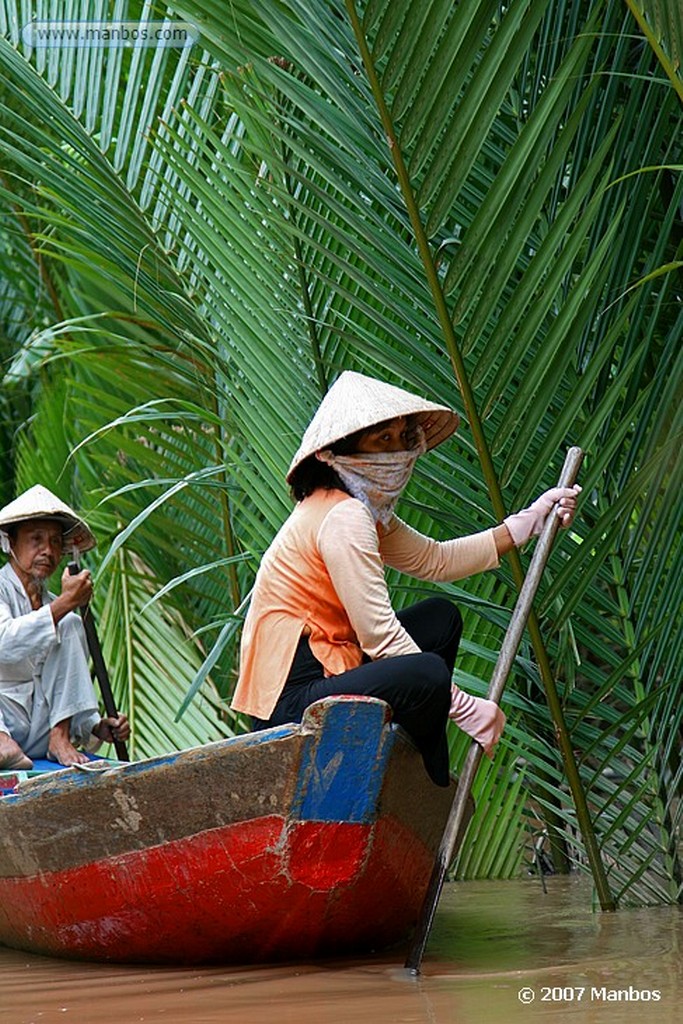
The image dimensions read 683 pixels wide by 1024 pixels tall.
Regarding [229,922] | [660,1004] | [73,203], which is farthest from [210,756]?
[73,203]

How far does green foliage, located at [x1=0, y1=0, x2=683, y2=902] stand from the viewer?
2.99 meters

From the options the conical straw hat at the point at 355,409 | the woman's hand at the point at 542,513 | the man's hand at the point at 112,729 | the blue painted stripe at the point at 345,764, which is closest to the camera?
the blue painted stripe at the point at 345,764

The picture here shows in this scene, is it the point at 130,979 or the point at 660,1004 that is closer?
the point at 660,1004

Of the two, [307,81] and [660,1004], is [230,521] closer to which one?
[307,81]

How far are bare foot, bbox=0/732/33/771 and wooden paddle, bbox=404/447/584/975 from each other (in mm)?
1403

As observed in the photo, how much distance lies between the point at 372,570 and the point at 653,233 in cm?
140

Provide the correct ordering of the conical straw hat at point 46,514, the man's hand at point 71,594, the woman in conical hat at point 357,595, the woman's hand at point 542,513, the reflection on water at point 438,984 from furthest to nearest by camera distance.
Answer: the conical straw hat at point 46,514, the man's hand at point 71,594, the woman's hand at point 542,513, the woman in conical hat at point 357,595, the reflection on water at point 438,984

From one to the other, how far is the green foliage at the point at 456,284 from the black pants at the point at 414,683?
9.1 inches

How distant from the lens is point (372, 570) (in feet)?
9.66

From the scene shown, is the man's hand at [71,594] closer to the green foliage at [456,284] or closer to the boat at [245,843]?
the green foliage at [456,284]

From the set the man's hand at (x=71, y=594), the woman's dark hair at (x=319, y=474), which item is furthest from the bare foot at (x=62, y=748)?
the woman's dark hair at (x=319, y=474)

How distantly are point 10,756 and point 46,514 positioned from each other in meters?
0.66

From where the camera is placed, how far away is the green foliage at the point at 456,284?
9.81ft

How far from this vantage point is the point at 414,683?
9.23 feet
